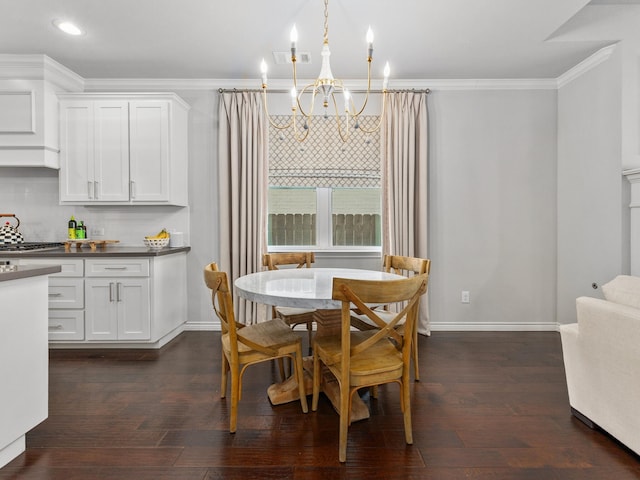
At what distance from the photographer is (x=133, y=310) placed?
3.22m

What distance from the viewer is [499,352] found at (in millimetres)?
3188

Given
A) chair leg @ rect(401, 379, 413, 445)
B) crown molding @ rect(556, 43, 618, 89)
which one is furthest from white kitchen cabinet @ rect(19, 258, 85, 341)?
crown molding @ rect(556, 43, 618, 89)

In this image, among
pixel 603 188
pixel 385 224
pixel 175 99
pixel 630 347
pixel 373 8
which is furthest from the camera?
pixel 385 224

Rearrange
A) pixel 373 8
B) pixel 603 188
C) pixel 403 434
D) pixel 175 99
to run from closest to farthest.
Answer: pixel 403 434, pixel 373 8, pixel 603 188, pixel 175 99

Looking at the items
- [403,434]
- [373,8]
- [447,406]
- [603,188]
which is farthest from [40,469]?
[603,188]

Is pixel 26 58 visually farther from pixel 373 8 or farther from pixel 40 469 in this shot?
pixel 40 469

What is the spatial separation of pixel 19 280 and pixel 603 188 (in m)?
4.26

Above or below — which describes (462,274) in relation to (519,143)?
below

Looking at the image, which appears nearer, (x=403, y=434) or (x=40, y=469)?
(x=40, y=469)

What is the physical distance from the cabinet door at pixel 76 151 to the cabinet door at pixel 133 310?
1.04 m

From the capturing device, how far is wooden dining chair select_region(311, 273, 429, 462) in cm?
159

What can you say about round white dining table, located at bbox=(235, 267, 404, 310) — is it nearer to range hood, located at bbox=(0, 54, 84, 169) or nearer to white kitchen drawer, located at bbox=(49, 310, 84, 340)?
white kitchen drawer, located at bbox=(49, 310, 84, 340)

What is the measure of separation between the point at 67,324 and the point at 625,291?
409cm

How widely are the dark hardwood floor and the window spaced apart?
1.60 m
